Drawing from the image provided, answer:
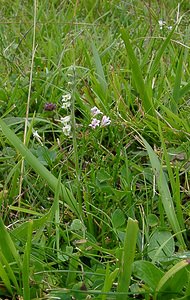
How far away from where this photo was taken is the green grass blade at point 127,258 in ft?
2.66

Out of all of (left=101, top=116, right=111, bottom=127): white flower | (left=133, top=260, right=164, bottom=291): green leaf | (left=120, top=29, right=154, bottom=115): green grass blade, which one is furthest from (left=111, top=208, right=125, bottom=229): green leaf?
(left=120, top=29, right=154, bottom=115): green grass blade

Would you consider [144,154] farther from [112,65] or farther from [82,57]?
[82,57]

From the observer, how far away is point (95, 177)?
1182mm

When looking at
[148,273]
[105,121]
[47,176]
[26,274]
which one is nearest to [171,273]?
[148,273]

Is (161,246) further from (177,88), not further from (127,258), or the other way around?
(177,88)

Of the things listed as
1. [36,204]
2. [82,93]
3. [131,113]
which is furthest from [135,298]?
[82,93]

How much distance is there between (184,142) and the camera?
132 cm

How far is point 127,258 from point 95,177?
0.36 metres

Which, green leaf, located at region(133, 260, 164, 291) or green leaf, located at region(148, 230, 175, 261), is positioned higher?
green leaf, located at region(133, 260, 164, 291)

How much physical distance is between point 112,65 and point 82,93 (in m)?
0.20

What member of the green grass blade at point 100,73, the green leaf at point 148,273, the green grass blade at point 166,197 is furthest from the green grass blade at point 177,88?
the green leaf at point 148,273

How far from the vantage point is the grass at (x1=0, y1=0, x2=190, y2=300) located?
90cm

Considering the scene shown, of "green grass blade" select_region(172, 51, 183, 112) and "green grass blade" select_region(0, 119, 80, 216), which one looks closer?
"green grass blade" select_region(0, 119, 80, 216)

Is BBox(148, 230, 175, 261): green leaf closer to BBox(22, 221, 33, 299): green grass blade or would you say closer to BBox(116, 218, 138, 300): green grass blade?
BBox(116, 218, 138, 300): green grass blade
